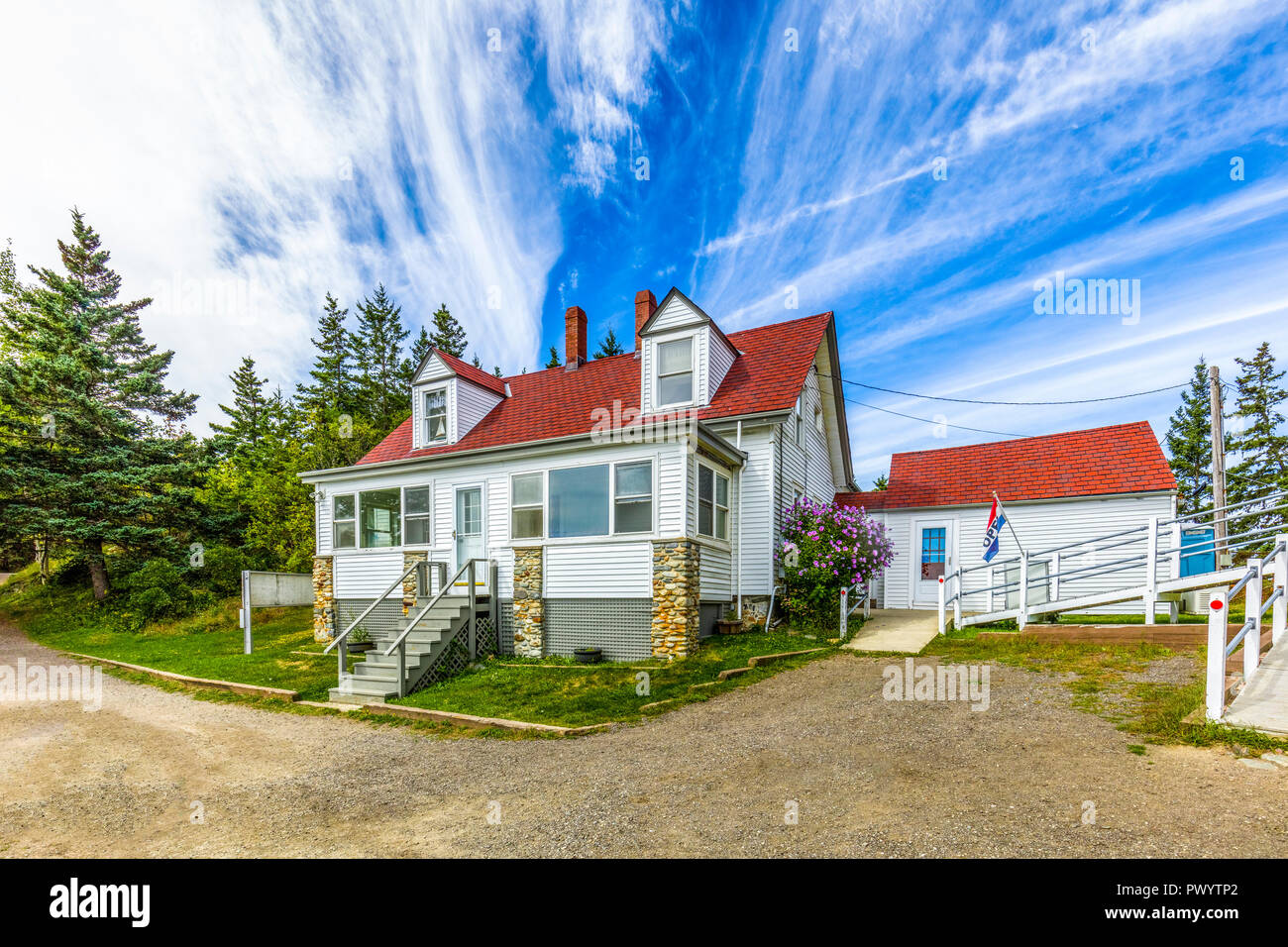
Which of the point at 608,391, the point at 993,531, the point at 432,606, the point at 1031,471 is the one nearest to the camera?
the point at 432,606

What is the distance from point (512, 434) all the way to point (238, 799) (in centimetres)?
1172

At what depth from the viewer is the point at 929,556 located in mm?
17688

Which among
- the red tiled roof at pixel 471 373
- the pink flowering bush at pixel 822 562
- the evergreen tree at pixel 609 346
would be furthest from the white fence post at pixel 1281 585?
the evergreen tree at pixel 609 346

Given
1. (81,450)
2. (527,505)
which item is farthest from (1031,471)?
(81,450)

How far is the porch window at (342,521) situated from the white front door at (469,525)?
3.62 meters

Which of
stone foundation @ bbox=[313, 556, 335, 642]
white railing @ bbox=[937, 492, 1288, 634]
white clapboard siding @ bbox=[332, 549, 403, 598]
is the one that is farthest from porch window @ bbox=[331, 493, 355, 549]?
white railing @ bbox=[937, 492, 1288, 634]

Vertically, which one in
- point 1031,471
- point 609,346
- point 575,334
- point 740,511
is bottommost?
point 740,511

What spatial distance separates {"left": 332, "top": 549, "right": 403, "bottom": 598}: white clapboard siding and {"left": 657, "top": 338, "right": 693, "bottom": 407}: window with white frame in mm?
7980

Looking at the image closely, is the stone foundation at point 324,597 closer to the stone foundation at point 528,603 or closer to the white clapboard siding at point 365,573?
the white clapboard siding at point 365,573

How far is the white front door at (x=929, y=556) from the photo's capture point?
17.4 meters

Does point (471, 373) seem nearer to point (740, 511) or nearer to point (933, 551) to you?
point (740, 511)

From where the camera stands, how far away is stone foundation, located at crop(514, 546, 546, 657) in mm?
12445

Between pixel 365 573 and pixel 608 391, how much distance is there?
818cm
